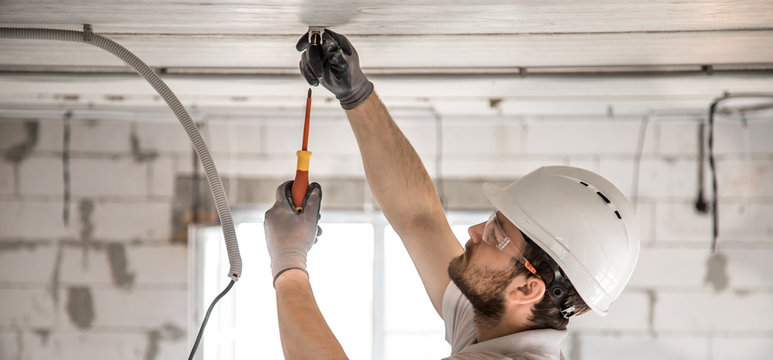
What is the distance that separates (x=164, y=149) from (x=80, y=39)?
2.03m

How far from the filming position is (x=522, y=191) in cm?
137

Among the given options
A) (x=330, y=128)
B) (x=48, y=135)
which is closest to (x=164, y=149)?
(x=48, y=135)

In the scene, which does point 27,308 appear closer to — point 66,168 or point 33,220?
point 33,220

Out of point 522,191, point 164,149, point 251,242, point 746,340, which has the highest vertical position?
point 164,149

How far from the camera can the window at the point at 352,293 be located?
10.3 ft

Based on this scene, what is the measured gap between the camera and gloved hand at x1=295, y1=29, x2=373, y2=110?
3.76 feet

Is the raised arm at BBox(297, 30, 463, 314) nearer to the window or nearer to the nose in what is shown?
the nose

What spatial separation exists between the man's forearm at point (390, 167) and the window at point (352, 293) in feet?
5.09

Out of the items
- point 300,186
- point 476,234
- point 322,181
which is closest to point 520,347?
point 476,234

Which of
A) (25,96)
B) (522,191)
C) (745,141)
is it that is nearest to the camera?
(522,191)

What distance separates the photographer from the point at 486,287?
136cm

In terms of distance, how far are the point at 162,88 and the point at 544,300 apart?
3.10 ft

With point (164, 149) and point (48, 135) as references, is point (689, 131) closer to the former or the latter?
point (164, 149)

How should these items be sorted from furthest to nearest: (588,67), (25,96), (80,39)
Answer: (25,96) < (588,67) < (80,39)
